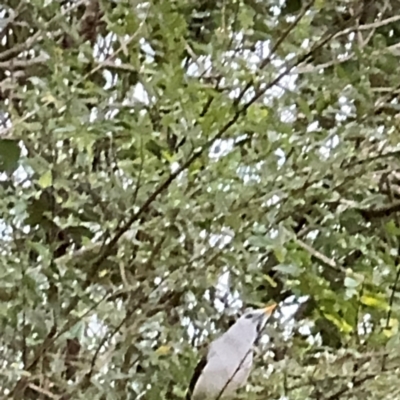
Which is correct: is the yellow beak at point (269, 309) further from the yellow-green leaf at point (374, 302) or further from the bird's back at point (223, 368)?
the yellow-green leaf at point (374, 302)

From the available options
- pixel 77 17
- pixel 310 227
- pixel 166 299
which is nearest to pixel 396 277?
pixel 310 227

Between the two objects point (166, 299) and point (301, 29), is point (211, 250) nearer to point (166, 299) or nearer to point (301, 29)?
point (166, 299)

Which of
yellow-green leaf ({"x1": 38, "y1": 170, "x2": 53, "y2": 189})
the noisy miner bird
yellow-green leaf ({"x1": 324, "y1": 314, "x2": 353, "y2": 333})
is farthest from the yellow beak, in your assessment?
yellow-green leaf ({"x1": 38, "y1": 170, "x2": 53, "y2": 189})

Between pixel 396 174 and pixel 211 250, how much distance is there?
436 mm

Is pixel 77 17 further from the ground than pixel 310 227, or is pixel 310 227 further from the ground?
pixel 77 17

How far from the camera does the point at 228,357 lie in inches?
40.2

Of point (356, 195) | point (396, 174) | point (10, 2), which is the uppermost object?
point (10, 2)

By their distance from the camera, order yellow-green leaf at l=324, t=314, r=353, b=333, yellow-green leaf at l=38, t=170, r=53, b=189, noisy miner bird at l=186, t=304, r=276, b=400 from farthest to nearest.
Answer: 1. noisy miner bird at l=186, t=304, r=276, b=400
2. yellow-green leaf at l=324, t=314, r=353, b=333
3. yellow-green leaf at l=38, t=170, r=53, b=189

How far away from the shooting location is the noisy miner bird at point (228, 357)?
0.99 meters

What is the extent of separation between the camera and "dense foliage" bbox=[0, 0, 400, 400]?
80cm

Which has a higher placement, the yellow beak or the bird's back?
the yellow beak

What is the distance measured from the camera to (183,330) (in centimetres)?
102

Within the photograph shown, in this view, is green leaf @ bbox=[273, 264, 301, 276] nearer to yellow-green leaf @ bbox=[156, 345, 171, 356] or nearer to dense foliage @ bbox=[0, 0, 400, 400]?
dense foliage @ bbox=[0, 0, 400, 400]

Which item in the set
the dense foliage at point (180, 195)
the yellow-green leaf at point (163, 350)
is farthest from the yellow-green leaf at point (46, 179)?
the yellow-green leaf at point (163, 350)
